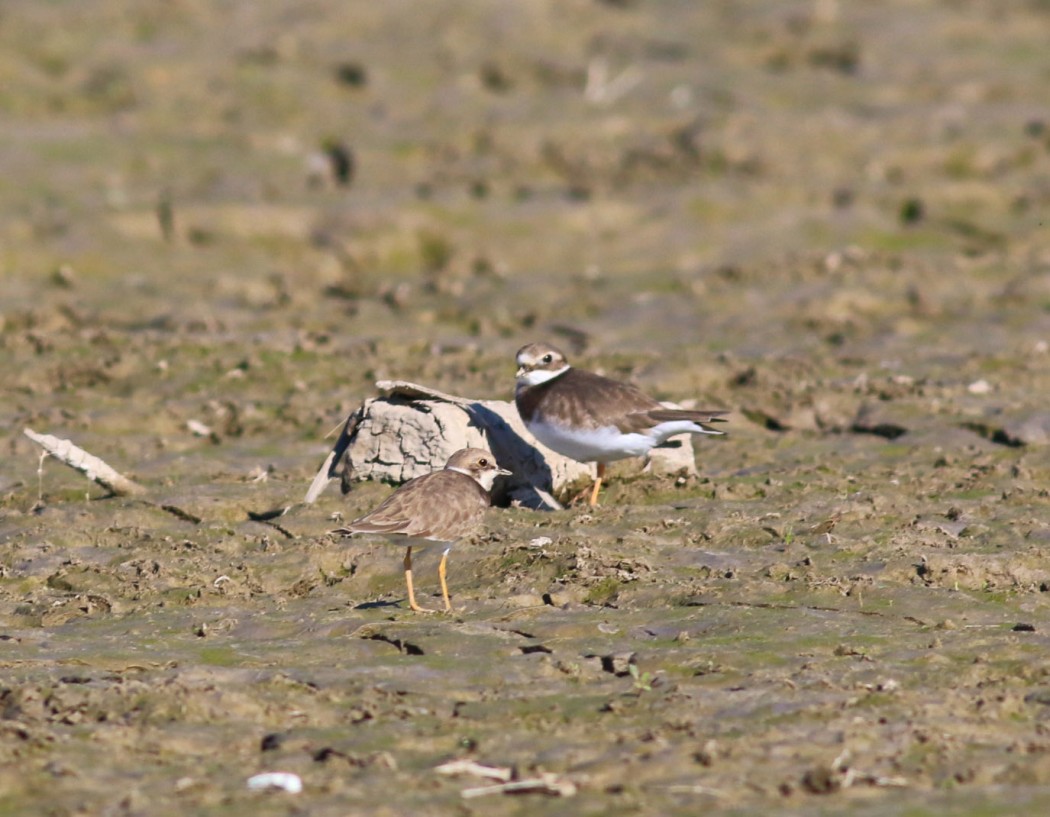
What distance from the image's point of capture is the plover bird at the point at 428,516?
9727 millimetres

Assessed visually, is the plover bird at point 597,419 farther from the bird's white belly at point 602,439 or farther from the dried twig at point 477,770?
the dried twig at point 477,770

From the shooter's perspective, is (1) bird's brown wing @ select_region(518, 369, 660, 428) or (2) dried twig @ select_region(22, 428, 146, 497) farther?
(2) dried twig @ select_region(22, 428, 146, 497)

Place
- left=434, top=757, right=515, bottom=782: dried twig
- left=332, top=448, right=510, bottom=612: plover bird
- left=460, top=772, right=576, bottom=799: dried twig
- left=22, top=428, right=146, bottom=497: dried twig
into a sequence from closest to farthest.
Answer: left=460, top=772, right=576, bottom=799: dried twig < left=434, top=757, right=515, bottom=782: dried twig < left=332, top=448, right=510, bottom=612: plover bird < left=22, top=428, right=146, bottom=497: dried twig

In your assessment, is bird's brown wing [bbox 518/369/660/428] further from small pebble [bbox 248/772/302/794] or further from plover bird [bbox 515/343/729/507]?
small pebble [bbox 248/772/302/794]

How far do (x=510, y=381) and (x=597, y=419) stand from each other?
391 cm

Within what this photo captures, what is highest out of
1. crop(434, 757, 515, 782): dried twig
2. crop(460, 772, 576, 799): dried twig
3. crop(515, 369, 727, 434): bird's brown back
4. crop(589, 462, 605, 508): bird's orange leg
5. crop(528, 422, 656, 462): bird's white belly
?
crop(515, 369, 727, 434): bird's brown back

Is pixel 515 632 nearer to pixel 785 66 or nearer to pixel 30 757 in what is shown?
pixel 30 757

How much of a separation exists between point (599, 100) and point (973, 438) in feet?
39.2

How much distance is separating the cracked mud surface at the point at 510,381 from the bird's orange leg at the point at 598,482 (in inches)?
4.6

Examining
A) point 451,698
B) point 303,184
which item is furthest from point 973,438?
point 303,184

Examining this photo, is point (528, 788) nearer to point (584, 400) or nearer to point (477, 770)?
point (477, 770)

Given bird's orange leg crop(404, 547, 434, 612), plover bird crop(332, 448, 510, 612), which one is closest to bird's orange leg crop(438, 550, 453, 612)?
plover bird crop(332, 448, 510, 612)

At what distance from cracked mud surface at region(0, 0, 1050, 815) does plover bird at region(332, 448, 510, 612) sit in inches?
12.1

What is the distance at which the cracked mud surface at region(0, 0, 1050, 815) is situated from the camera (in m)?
7.24
